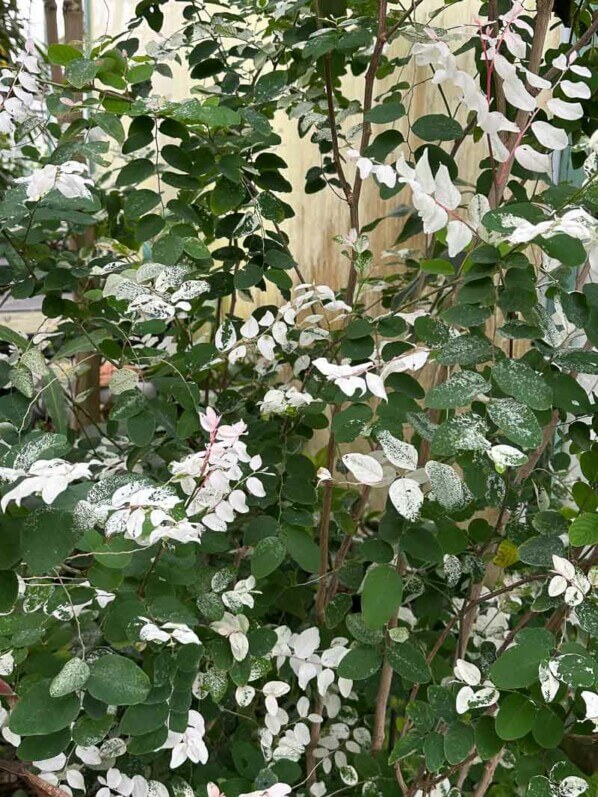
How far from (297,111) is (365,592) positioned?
0.79m

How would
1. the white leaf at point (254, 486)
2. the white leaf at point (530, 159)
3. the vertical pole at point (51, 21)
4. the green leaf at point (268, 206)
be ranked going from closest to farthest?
the white leaf at point (530, 159) < the white leaf at point (254, 486) < the green leaf at point (268, 206) < the vertical pole at point (51, 21)

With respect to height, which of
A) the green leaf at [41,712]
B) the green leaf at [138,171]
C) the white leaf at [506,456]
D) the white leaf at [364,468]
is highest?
the green leaf at [138,171]

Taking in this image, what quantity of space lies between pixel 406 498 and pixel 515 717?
245 mm

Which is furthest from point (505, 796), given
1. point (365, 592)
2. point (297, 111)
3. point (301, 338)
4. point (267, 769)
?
point (297, 111)

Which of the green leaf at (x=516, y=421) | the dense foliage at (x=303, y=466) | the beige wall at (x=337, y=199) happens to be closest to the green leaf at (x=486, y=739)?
the dense foliage at (x=303, y=466)

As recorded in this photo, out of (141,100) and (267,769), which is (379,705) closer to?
(267,769)

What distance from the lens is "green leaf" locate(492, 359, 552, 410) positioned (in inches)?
29.0

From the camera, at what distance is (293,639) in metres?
1.09

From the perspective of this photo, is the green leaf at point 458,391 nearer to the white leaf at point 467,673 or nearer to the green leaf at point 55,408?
the white leaf at point 467,673

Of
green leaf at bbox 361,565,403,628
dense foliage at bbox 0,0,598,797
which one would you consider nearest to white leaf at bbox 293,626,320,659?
dense foliage at bbox 0,0,598,797

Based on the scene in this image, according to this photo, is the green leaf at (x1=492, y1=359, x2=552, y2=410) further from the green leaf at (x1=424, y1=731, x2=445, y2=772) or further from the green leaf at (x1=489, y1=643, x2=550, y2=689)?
the green leaf at (x1=424, y1=731, x2=445, y2=772)

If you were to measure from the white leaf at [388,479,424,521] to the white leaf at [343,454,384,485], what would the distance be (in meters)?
0.02

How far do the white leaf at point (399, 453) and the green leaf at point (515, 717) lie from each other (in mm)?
259

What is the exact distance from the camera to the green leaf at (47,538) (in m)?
0.75
